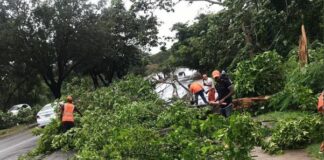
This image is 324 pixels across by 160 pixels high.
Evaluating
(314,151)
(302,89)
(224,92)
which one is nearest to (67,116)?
(224,92)

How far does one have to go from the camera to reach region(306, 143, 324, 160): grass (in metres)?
8.43

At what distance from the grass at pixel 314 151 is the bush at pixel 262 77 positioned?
6.82 metres

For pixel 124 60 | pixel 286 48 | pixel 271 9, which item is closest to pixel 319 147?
pixel 286 48

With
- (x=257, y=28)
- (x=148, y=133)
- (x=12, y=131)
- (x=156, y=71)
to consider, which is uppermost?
(x=257, y=28)

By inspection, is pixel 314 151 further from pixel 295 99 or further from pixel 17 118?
pixel 17 118

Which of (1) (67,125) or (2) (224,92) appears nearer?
(2) (224,92)

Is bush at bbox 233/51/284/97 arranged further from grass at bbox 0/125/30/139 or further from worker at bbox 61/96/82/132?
grass at bbox 0/125/30/139

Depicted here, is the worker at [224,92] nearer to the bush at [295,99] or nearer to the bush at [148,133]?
the bush at [148,133]

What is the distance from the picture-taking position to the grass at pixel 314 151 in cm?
843

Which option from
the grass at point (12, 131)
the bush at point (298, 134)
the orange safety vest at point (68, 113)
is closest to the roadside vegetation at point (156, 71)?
the bush at point (298, 134)

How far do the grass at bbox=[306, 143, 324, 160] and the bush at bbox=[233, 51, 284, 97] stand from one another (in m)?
6.82

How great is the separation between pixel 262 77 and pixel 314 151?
292 inches

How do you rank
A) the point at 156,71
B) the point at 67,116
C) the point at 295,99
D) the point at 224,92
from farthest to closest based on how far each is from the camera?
the point at 156,71
the point at 67,116
the point at 295,99
the point at 224,92

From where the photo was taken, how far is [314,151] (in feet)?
29.2
